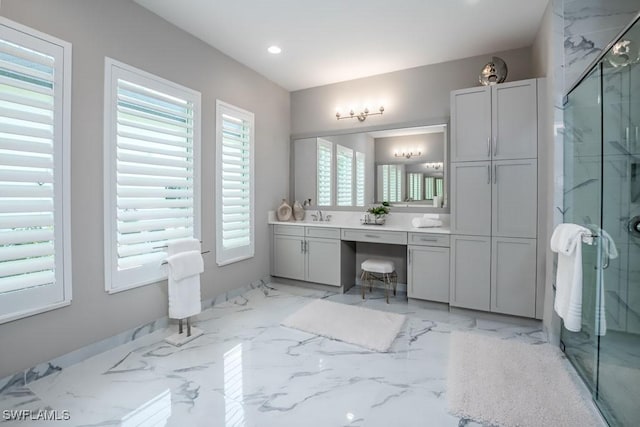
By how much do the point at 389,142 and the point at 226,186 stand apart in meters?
2.12

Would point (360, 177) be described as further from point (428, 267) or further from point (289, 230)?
point (428, 267)

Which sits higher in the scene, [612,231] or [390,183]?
[390,183]

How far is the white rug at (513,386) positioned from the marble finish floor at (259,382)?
3.9 inches

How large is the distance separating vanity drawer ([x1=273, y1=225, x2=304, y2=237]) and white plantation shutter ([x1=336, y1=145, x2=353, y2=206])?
27.3 inches

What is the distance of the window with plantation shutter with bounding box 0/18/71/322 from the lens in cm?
184

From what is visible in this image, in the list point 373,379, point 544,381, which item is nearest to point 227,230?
point 373,379

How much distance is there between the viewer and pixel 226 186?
3.48m

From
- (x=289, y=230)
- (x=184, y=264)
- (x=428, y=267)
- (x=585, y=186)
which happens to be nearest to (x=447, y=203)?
(x=428, y=267)

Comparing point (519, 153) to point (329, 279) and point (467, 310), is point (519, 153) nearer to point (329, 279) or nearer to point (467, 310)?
point (467, 310)

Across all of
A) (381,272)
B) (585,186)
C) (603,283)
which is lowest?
(381,272)

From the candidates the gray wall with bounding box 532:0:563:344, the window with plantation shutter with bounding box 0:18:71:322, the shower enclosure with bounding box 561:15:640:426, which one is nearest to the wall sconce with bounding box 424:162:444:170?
the gray wall with bounding box 532:0:563:344

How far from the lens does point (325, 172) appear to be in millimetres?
4406

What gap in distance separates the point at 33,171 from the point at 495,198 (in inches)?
144
